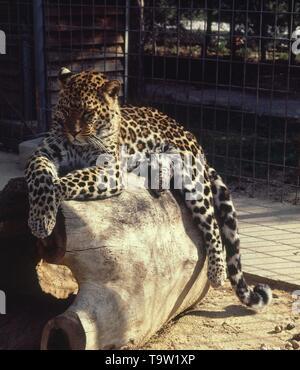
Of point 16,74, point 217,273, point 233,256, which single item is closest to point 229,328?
point 217,273

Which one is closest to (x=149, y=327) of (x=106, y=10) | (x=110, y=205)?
(x=110, y=205)

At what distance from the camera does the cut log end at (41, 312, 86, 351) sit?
12.3 ft

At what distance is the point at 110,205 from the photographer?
4.26m

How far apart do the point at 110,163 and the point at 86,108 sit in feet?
1.25

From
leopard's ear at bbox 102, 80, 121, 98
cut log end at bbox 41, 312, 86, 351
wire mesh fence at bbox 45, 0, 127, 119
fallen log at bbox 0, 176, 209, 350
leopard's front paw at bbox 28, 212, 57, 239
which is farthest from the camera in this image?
wire mesh fence at bbox 45, 0, 127, 119

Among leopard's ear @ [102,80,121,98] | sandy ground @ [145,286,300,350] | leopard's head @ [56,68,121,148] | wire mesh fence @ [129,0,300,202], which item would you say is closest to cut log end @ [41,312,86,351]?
sandy ground @ [145,286,300,350]

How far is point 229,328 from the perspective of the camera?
4.77 m

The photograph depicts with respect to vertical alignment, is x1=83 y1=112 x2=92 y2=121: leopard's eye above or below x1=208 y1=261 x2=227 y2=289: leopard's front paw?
above

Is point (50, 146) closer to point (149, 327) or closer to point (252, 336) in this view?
point (149, 327)

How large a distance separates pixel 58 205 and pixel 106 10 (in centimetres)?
607

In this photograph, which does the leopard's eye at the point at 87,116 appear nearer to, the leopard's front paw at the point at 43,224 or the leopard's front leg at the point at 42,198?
the leopard's front leg at the point at 42,198

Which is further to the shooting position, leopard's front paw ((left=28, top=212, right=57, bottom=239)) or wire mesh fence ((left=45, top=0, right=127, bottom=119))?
wire mesh fence ((left=45, top=0, right=127, bottom=119))

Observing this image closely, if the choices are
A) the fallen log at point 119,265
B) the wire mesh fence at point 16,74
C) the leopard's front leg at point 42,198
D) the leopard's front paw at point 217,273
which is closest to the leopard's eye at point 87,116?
the leopard's front leg at point 42,198

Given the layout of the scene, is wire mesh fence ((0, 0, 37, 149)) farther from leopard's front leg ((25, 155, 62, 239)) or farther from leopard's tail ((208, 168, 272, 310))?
leopard's front leg ((25, 155, 62, 239))
